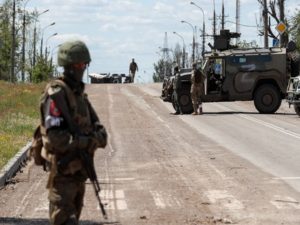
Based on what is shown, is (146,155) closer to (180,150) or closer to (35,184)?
(180,150)

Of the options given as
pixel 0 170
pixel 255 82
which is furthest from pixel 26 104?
pixel 0 170

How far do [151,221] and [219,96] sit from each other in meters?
19.9

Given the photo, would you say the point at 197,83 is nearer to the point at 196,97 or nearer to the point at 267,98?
the point at 196,97

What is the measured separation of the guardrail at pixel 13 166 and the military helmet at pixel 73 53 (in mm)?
6195

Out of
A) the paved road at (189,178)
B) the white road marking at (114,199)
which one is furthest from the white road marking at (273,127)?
the white road marking at (114,199)

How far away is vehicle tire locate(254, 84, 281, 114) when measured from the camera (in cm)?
2842

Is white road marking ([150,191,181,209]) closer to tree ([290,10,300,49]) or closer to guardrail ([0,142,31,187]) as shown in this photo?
guardrail ([0,142,31,187])

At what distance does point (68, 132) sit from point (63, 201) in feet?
1.79

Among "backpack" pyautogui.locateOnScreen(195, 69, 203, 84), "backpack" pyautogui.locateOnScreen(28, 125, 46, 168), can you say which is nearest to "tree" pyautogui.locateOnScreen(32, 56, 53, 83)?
"backpack" pyautogui.locateOnScreen(195, 69, 203, 84)

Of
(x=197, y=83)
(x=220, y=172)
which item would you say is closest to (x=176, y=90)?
(x=197, y=83)

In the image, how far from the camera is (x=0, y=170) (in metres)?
12.6

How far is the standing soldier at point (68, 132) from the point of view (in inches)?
232

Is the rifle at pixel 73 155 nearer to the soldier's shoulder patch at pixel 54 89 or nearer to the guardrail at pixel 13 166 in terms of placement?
the soldier's shoulder patch at pixel 54 89

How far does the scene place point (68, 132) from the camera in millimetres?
5887
